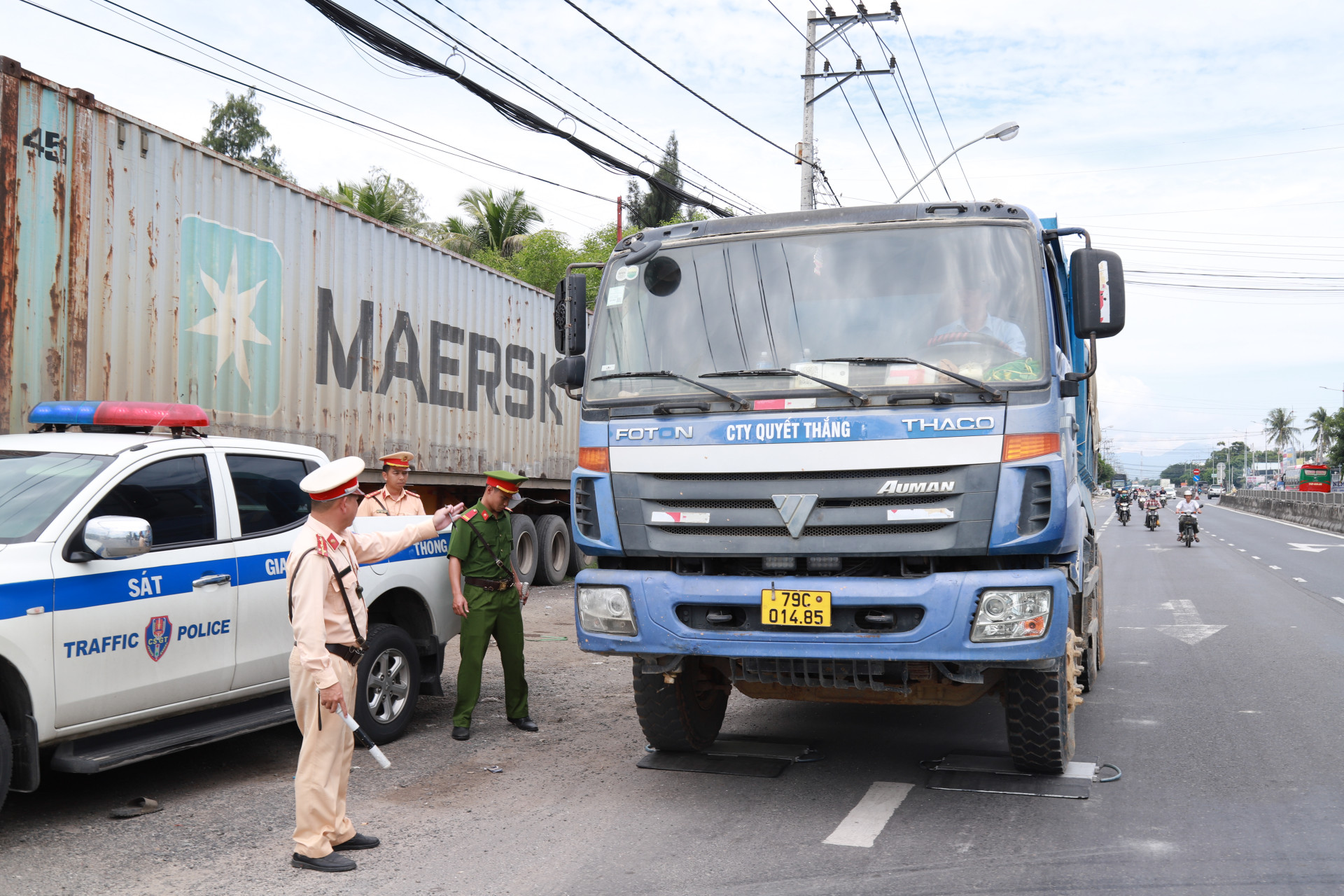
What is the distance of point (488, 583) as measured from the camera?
22.1 ft

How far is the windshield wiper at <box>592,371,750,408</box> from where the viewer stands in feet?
15.9

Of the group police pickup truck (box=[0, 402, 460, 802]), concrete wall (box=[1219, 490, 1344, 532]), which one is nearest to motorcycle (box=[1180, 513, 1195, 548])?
concrete wall (box=[1219, 490, 1344, 532])

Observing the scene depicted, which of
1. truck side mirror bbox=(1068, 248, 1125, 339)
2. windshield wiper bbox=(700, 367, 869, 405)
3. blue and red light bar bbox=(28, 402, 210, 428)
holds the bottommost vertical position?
blue and red light bar bbox=(28, 402, 210, 428)

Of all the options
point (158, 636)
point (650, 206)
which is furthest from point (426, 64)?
point (650, 206)

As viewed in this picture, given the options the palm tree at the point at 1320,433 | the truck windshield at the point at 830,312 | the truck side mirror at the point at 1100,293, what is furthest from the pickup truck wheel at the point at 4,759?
the palm tree at the point at 1320,433

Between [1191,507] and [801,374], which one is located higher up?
[801,374]

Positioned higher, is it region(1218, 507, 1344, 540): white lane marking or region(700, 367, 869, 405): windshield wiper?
region(700, 367, 869, 405): windshield wiper

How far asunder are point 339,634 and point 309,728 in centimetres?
38

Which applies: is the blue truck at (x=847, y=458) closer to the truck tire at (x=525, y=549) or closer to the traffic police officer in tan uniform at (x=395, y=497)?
the traffic police officer in tan uniform at (x=395, y=497)

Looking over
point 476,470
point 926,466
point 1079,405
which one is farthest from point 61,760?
point 476,470

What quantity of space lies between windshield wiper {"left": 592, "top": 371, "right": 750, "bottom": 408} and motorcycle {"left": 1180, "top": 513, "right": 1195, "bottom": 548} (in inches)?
967

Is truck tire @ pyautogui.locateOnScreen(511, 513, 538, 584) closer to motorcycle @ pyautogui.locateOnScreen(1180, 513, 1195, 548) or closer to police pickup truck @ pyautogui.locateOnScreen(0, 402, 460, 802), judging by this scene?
police pickup truck @ pyautogui.locateOnScreen(0, 402, 460, 802)

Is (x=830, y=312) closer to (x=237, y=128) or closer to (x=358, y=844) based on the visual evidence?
(x=358, y=844)

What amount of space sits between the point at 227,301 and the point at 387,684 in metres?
4.21
